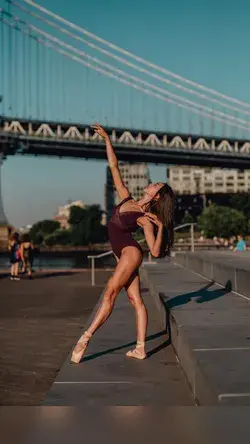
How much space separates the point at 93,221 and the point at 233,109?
45.3 meters

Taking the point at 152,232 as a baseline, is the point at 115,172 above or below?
above

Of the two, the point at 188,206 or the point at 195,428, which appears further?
the point at 188,206

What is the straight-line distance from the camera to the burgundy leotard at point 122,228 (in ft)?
15.3

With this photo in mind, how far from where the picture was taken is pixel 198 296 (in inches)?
305

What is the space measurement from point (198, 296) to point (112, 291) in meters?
3.20

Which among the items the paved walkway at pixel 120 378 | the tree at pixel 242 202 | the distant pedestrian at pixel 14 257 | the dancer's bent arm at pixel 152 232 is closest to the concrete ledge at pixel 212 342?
the paved walkway at pixel 120 378

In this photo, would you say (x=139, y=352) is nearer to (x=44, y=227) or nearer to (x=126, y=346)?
(x=126, y=346)

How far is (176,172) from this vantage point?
627ft

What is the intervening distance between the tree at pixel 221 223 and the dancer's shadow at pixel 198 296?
81270mm

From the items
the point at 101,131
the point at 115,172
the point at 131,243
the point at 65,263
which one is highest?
the point at 101,131

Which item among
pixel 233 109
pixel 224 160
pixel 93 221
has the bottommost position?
pixel 93 221

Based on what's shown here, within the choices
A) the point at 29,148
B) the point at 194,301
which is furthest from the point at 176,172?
the point at 194,301

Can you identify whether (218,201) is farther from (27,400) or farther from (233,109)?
(27,400)

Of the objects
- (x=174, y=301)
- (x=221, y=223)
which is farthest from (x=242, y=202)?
(x=174, y=301)
